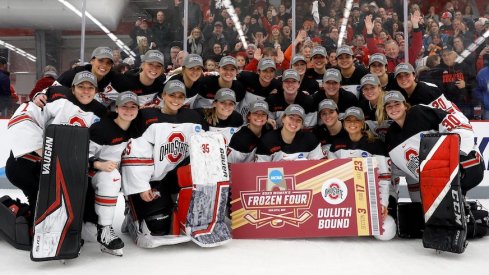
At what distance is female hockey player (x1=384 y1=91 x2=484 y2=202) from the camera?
8.82 feet

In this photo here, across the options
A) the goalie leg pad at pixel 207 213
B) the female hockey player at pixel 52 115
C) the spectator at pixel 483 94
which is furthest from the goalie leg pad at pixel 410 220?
the spectator at pixel 483 94

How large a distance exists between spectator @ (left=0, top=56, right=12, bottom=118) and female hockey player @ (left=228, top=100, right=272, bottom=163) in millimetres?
3059

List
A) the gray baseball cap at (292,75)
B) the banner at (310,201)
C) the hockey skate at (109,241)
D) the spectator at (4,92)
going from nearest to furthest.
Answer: the hockey skate at (109,241) → the banner at (310,201) → the gray baseball cap at (292,75) → the spectator at (4,92)

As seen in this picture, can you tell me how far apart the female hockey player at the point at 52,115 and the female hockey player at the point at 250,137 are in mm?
881

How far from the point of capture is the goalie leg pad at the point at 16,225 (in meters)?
2.34

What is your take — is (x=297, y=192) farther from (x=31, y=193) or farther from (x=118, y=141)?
(x=31, y=193)

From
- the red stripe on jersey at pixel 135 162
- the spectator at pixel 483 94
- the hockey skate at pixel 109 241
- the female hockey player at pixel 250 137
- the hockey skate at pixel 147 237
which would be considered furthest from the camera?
the spectator at pixel 483 94

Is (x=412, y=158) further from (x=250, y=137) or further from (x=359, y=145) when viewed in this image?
(x=250, y=137)

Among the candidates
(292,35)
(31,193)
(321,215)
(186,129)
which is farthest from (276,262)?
(292,35)

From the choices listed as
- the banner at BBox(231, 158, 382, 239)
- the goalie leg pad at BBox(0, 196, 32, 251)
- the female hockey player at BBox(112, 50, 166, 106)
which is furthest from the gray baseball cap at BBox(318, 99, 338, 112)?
the goalie leg pad at BBox(0, 196, 32, 251)

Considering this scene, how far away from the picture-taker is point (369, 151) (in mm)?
2887

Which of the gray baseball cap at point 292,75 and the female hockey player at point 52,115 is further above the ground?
the gray baseball cap at point 292,75

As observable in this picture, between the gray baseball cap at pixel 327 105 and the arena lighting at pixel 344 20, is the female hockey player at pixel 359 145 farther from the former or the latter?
the arena lighting at pixel 344 20

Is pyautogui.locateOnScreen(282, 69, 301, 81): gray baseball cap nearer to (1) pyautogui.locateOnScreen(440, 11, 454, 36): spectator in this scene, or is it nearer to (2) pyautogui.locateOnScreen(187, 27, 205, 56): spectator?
(2) pyautogui.locateOnScreen(187, 27, 205, 56): spectator
